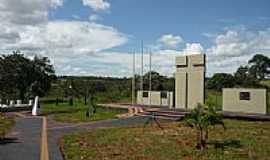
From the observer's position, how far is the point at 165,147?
13.3m

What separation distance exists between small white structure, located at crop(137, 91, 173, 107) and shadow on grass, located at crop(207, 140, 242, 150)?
26.7 m

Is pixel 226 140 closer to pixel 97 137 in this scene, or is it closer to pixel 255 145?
pixel 255 145

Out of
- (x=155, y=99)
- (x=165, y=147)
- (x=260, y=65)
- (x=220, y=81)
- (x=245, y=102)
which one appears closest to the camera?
(x=165, y=147)

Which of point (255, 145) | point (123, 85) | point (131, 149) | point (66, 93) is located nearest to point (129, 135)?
point (131, 149)

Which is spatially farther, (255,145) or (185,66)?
(185,66)

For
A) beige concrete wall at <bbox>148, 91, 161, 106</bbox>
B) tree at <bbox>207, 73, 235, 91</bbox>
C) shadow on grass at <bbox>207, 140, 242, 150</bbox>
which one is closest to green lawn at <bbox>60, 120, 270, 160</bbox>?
shadow on grass at <bbox>207, 140, 242, 150</bbox>

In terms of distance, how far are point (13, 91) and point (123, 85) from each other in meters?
20.6

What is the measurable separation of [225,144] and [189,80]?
23.2 meters

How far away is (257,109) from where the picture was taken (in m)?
31.6

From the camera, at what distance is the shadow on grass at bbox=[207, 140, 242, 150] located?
13.2 meters

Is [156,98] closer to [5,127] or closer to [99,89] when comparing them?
[99,89]

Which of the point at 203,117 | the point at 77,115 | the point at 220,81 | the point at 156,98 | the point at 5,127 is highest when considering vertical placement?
the point at 220,81

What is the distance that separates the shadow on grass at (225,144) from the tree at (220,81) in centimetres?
4190

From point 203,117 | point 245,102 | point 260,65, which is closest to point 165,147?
point 203,117
